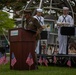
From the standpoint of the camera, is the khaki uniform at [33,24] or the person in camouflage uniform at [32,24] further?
the khaki uniform at [33,24]

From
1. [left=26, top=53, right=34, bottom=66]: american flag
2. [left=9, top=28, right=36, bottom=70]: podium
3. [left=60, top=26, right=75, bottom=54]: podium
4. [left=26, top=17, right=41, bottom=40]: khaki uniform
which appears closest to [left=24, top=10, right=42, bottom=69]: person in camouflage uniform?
[left=26, top=17, right=41, bottom=40]: khaki uniform

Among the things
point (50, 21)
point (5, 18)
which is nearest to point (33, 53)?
point (50, 21)

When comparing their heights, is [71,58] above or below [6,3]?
below

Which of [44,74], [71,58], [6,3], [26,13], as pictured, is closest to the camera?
[44,74]

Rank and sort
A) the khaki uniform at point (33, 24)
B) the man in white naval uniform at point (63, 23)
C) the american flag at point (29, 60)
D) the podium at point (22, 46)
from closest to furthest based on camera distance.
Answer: the american flag at point (29, 60)
the podium at point (22, 46)
the khaki uniform at point (33, 24)
the man in white naval uniform at point (63, 23)

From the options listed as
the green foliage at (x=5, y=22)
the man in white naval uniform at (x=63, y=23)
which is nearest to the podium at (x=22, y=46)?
the man in white naval uniform at (x=63, y=23)

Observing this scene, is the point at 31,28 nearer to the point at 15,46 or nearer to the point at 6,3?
the point at 15,46

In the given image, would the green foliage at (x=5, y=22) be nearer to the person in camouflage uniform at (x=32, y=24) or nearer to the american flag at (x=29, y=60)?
the person in camouflage uniform at (x=32, y=24)

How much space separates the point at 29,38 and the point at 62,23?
296 cm

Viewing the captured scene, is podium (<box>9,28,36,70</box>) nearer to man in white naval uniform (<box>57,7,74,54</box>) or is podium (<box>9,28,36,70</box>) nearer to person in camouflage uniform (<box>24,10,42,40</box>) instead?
person in camouflage uniform (<box>24,10,42,40</box>)

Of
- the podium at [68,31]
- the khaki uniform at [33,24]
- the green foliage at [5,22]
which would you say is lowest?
the green foliage at [5,22]

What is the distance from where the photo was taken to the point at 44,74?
31.4 feet

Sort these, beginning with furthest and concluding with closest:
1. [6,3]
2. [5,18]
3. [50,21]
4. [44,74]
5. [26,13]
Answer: [5,18]
[6,3]
[50,21]
[26,13]
[44,74]

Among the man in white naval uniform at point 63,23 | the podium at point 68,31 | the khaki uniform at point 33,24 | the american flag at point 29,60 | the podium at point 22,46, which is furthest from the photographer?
Answer: the man in white naval uniform at point 63,23
